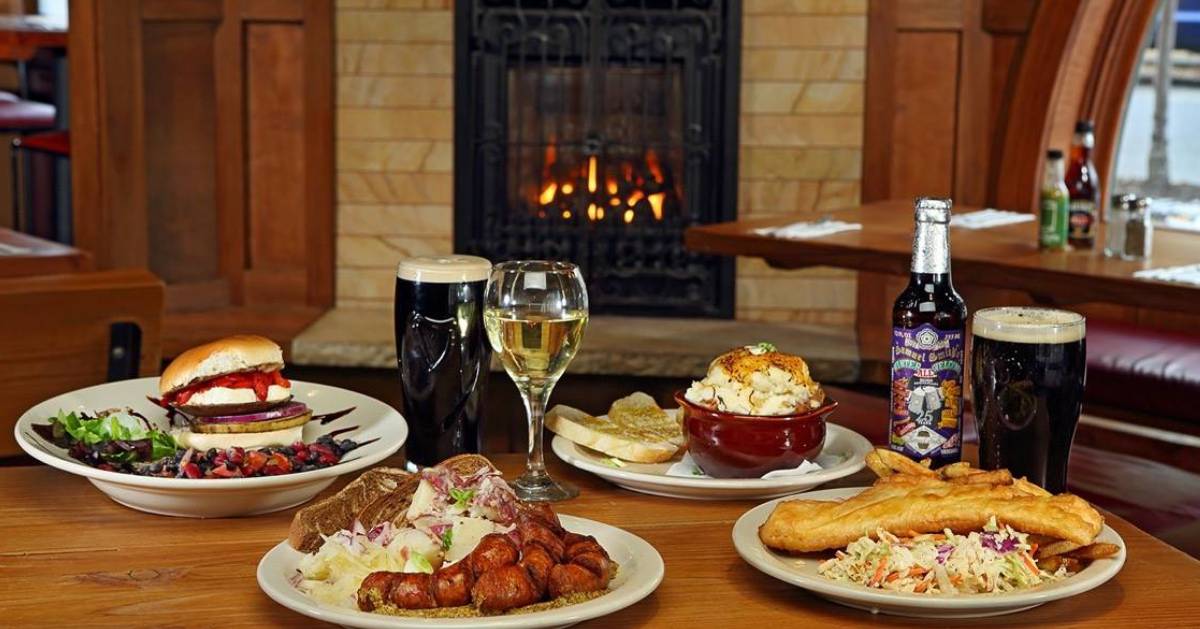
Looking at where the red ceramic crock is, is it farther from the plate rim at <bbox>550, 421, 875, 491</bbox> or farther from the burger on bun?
the burger on bun

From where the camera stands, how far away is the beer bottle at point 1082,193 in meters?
3.25

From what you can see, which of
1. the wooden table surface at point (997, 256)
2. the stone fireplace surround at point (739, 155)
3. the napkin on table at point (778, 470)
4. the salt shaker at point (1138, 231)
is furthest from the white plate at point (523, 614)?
the stone fireplace surround at point (739, 155)

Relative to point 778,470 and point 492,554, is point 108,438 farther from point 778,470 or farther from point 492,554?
point 778,470

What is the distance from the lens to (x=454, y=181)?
186 inches

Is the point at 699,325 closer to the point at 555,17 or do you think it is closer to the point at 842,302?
the point at 842,302

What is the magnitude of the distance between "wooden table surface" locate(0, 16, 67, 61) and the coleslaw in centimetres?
470

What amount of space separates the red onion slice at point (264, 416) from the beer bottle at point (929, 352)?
567 mm

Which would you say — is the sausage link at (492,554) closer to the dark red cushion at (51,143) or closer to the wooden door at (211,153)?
the wooden door at (211,153)

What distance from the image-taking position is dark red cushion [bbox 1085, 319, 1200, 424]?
3285mm

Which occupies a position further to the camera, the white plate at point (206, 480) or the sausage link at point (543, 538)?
the white plate at point (206, 480)

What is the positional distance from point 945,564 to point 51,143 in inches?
175

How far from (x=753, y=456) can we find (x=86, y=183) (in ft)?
11.8

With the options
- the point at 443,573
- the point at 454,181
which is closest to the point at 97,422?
the point at 443,573

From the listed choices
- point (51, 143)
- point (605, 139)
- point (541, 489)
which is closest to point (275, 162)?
point (51, 143)
